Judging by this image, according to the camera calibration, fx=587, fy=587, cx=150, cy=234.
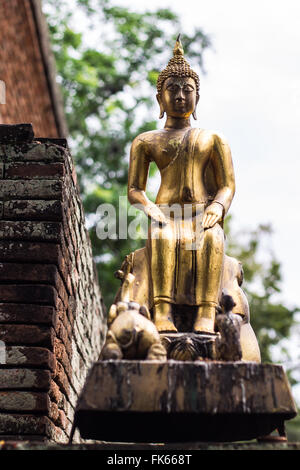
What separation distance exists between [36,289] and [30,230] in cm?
40

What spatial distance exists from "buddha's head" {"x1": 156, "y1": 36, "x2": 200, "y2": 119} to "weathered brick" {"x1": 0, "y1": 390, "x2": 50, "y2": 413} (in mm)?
1950

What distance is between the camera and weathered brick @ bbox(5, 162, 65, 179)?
3.86 meters

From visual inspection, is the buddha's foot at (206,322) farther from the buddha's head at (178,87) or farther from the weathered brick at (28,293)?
the buddha's head at (178,87)

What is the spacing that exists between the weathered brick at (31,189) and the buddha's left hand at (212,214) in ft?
3.22

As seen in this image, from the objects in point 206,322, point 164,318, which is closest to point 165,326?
point 164,318

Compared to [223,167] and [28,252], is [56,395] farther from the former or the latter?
[223,167]

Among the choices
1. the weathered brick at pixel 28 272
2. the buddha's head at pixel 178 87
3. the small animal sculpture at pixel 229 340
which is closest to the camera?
the small animal sculpture at pixel 229 340

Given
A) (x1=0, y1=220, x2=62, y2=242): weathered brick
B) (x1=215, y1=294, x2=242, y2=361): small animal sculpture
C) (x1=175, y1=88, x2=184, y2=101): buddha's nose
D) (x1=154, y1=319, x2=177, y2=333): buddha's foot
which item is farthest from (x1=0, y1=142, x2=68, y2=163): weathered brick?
(x1=215, y1=294, x2=242, y2=361): small animal sculpture

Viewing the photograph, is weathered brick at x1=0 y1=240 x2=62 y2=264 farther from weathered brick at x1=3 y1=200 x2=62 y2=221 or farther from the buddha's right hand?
the buddha's right hand

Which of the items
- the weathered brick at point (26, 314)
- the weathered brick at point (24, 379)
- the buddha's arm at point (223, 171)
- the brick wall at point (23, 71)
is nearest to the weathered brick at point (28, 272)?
the weathered brick at point (26, 314)

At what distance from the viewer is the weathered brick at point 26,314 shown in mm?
3467

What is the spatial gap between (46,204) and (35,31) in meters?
6.65

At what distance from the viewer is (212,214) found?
11.4ft
